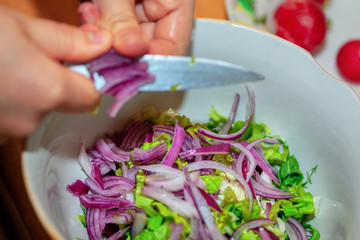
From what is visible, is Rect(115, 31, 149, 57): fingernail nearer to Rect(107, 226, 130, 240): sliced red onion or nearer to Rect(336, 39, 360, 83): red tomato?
Rect(107, 226, 130, 240): sliced red onion

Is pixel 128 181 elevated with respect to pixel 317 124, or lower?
lower

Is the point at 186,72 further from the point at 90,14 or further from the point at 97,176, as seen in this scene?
the point at 97,176

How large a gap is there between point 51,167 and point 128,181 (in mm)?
224

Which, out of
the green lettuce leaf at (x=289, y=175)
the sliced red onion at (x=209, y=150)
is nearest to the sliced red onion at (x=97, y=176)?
the sliced red onion at (x=209, y=150)

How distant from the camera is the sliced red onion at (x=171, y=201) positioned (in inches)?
38.3

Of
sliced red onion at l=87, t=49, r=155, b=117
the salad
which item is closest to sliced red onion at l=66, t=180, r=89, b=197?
the salad

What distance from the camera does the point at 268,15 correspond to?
1727mm

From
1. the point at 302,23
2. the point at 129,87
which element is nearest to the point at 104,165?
the point at 129,87

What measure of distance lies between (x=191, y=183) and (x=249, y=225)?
7.4 inches

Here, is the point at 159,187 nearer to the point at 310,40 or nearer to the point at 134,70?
the point at 134,70

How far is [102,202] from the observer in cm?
104

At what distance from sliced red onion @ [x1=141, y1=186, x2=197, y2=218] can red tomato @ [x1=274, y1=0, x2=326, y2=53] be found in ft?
3.23

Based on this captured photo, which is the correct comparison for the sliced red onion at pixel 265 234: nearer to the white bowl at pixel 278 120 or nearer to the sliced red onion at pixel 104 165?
the white bowl at pixel 278 120

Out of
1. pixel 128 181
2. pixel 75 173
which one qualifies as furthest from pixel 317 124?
pixel 75 173
